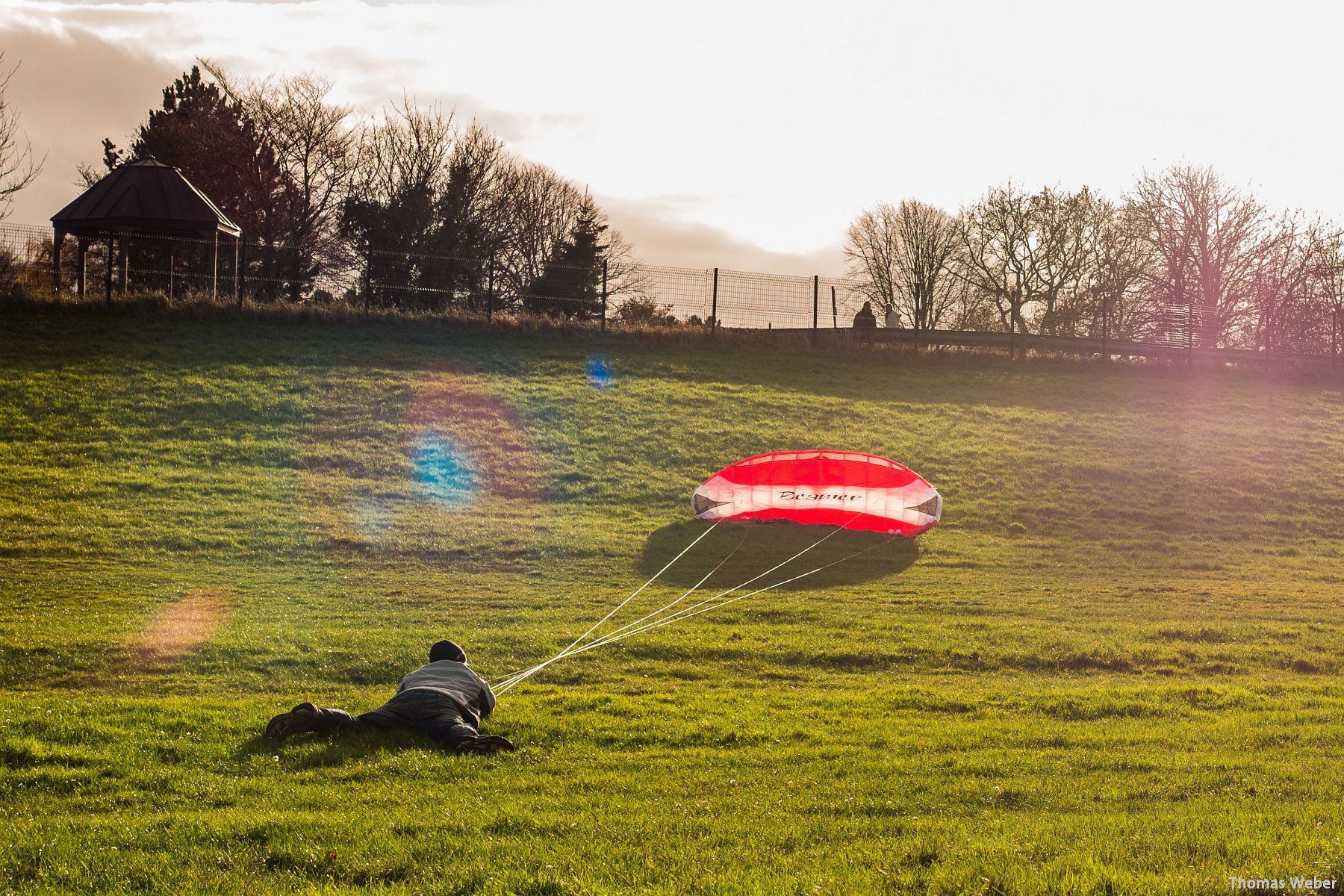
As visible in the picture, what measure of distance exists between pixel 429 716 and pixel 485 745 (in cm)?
60

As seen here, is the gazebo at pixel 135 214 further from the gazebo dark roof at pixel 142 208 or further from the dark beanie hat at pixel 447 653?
the dark beanie hat at pixel 447 653

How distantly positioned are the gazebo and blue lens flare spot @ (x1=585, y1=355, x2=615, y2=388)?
442 inches

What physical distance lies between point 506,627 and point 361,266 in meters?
38.0

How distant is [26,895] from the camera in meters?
4.87

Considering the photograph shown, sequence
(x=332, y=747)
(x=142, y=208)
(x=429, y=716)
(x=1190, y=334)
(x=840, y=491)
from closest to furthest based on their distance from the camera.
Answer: (x=332, y=747)
(x=429, y=716)
(x=840, y=491)
(x=142, y=208)
(x=1190, y=334)

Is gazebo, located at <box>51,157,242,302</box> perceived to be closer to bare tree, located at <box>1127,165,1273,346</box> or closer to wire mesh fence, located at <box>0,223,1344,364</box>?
wire mesh fence, located at <box>0,223,1344,364</box>

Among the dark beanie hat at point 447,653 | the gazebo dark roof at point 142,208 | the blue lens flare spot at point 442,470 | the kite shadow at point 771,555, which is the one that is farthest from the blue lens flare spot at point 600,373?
the dark beanie hat at point 447,653

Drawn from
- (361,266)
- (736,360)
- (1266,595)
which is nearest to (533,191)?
(361,266)

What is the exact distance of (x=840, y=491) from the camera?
18.9 meters

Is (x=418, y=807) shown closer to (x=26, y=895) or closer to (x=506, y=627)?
(x=26, y=895)

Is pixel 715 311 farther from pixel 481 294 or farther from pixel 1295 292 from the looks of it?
pixel 1295 292

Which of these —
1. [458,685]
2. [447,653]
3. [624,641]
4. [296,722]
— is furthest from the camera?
[624,641]

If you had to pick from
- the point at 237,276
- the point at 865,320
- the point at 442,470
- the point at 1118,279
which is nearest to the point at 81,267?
the point at 237,276

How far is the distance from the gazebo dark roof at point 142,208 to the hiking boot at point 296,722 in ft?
88.1
